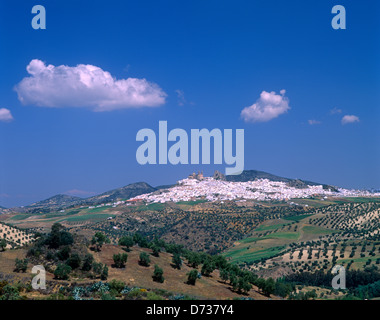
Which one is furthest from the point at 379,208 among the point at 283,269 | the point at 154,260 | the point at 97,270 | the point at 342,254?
the point at 97,270

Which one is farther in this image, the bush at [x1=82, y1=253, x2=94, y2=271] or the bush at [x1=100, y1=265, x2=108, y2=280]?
the bush at [x1=82, y1=253, x2=94, y2=271]

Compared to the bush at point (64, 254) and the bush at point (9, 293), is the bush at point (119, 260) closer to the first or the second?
the bush at point (64, 254)

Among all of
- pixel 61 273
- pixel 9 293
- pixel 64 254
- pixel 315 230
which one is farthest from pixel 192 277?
pixel 315 230

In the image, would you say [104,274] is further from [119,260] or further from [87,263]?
[119,260]

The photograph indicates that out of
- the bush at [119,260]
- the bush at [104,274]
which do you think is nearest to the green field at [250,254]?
the bush at [119,260]

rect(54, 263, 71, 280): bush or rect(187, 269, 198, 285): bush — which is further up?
rect(54, 263, 71, 280): bush

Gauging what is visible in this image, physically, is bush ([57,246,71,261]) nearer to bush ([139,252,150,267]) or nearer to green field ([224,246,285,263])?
bush ([139,252,150,267])

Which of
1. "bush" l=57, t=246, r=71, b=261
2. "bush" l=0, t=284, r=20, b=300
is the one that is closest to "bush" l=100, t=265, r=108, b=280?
"bush" l=57, t=246, r=71, b=261

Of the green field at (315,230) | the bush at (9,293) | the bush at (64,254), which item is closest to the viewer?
the bush at (9,293)

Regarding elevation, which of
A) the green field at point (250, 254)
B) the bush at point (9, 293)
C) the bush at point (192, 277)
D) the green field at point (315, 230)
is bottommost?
the green field at point (250, 254)
